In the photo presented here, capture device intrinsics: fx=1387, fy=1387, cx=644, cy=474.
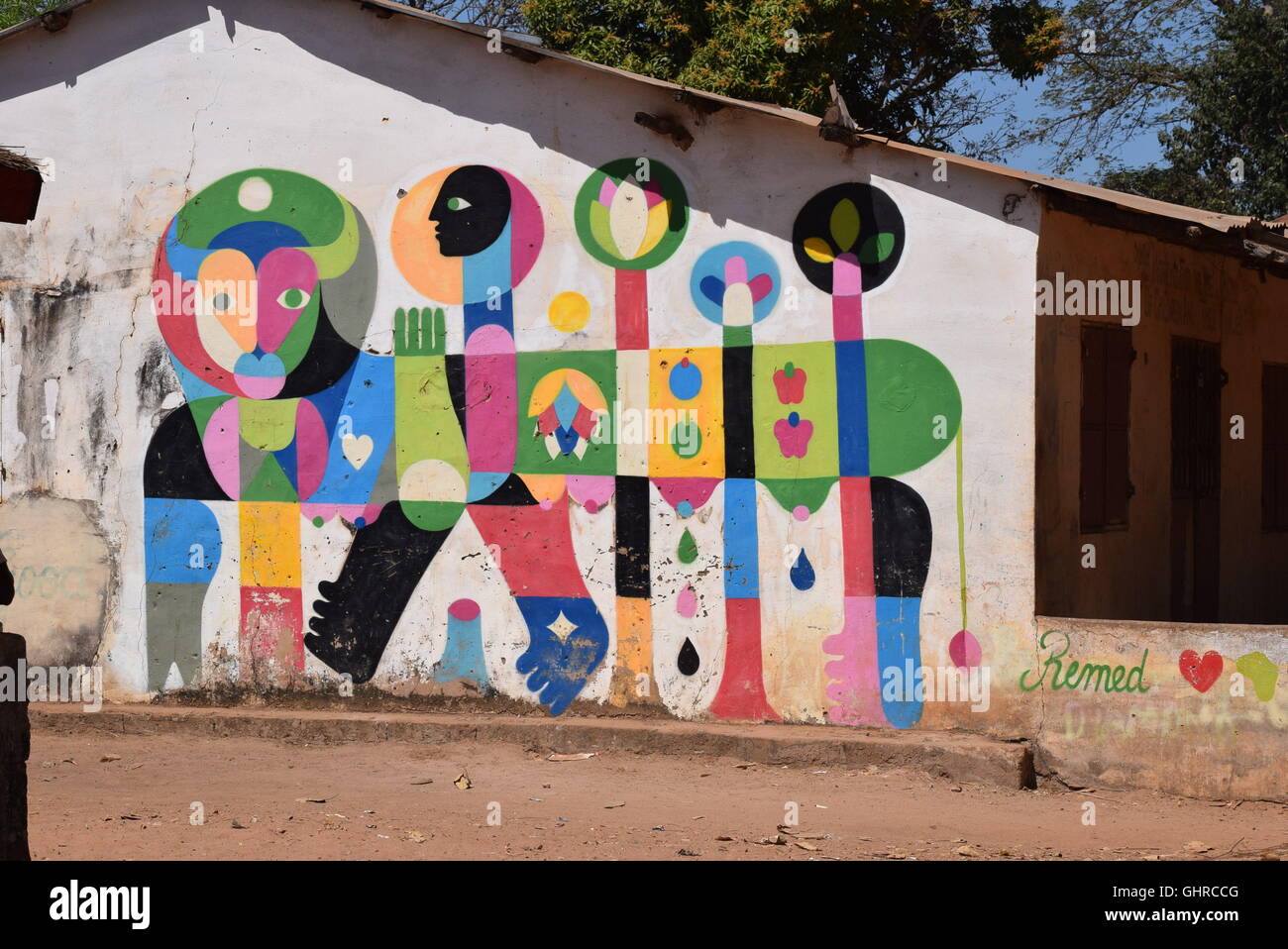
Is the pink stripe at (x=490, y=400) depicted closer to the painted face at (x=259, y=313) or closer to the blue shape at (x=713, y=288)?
the painted face at (x=259, y=313)

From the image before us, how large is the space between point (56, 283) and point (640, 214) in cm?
393

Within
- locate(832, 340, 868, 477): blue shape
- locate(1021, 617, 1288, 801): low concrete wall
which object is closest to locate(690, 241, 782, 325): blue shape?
locate(832, 340, 868, 477): blue shape

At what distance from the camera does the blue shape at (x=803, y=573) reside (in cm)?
761

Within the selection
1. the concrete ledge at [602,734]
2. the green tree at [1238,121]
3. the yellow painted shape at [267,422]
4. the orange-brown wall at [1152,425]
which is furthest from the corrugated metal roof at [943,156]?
the green tree at [1238,121]

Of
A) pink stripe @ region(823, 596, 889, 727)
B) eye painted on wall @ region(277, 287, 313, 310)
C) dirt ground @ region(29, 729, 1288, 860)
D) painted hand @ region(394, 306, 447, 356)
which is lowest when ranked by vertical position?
dirt ground @ region(29, 729, 1288, 860)

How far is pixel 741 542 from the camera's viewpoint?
7.75m

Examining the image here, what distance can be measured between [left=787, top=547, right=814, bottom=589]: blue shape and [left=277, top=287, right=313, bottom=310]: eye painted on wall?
340 cm

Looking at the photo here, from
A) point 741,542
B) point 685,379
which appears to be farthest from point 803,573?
point 685,379

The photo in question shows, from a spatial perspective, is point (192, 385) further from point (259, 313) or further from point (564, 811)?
point (564, 811)

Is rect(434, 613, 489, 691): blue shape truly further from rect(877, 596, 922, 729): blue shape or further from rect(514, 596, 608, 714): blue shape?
rect(877, 596, 922, 729): blue shape

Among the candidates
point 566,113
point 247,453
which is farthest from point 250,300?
point 566,113

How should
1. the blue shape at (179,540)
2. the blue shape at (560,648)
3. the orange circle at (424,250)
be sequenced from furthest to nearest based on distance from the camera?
the blue shape at (179,540)
the orange circle at (424,250)
the blue shape at (560,648)

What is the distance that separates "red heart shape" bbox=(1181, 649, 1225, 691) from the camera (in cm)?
676

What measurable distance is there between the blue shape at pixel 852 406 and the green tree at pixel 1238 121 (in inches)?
459
